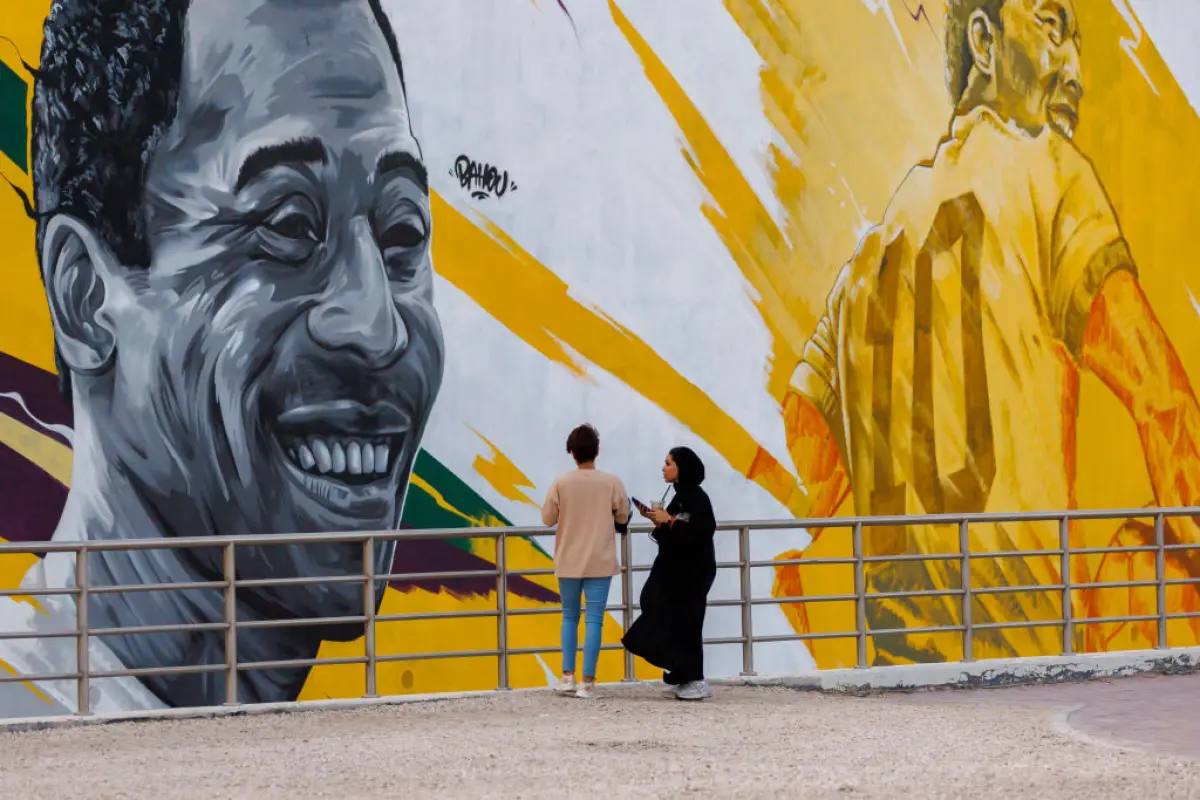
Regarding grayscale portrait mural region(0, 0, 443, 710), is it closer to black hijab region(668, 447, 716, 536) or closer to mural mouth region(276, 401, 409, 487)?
mural mouth region(276, 401, 409, 487)

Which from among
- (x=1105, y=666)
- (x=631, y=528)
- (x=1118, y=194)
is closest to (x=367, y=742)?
(x=631, y=528)

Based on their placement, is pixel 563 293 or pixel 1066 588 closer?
pixel 1066 588

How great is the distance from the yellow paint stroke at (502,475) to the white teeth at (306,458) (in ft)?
4.35

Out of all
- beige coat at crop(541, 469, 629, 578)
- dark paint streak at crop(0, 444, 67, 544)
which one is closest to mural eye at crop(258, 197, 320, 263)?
dark paint streak at crop(0, 444, 67, 544)

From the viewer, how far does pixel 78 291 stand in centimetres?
1200

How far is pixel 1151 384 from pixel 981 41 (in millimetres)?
3855

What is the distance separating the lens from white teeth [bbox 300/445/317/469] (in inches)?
506

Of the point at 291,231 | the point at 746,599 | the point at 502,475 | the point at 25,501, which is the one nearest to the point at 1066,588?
the point at 746,599

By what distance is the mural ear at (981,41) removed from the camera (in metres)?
17.5

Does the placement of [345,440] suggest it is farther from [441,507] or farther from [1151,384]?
[1151,384]

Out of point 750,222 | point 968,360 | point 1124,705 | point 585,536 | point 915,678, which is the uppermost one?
point 750,222

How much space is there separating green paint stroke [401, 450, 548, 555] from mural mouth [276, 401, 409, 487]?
0.25 m

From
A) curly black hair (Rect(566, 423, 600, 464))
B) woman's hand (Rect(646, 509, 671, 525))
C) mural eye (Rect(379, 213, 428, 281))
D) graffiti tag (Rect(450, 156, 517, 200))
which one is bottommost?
woman's hand (Rect(646, 509, 671, 525))

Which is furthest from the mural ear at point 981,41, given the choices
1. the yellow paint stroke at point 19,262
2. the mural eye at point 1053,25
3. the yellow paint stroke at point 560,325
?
the yellow paint stroke at point 19,262
